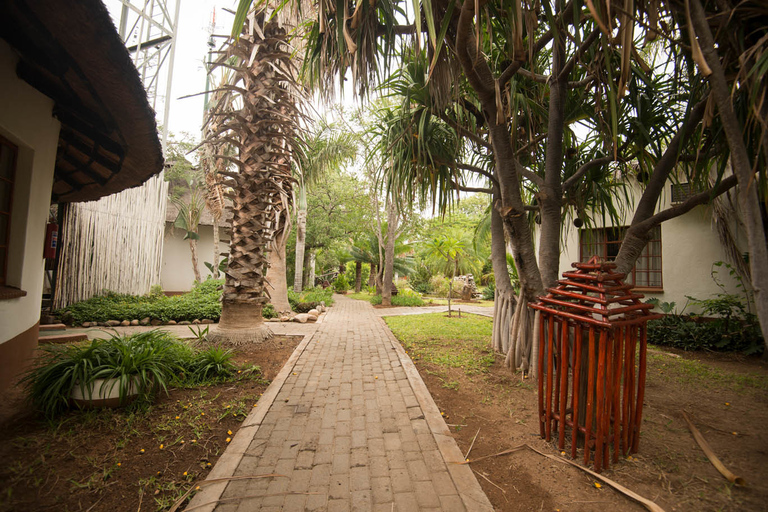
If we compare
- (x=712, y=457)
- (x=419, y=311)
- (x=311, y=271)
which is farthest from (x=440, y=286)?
(x=712, y=457)

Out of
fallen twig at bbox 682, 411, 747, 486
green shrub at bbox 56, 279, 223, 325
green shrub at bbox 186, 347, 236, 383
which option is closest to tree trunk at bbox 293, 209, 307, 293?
green shrub at bbox 56, 279, 223, 325

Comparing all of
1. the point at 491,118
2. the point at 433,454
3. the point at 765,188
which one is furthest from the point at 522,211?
the point at 433,454

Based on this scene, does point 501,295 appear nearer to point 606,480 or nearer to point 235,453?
point 606,480

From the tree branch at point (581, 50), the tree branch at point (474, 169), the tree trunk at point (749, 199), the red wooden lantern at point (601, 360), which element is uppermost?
the tree branch at point (581, 50)

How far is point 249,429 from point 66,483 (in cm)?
110

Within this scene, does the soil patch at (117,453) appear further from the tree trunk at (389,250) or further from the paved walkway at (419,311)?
the tree trunk at (389,250)

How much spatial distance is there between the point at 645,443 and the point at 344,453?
93.0 inches

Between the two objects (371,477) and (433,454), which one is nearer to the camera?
(371,477)

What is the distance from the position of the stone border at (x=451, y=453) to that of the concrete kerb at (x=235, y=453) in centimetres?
146

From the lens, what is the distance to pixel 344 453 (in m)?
2.44

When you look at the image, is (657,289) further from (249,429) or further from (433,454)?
(249,429)

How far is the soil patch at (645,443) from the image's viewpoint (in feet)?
6.42

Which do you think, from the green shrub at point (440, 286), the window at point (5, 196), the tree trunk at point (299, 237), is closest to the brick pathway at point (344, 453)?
the window at point (5, 196)

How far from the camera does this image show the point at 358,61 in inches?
130
